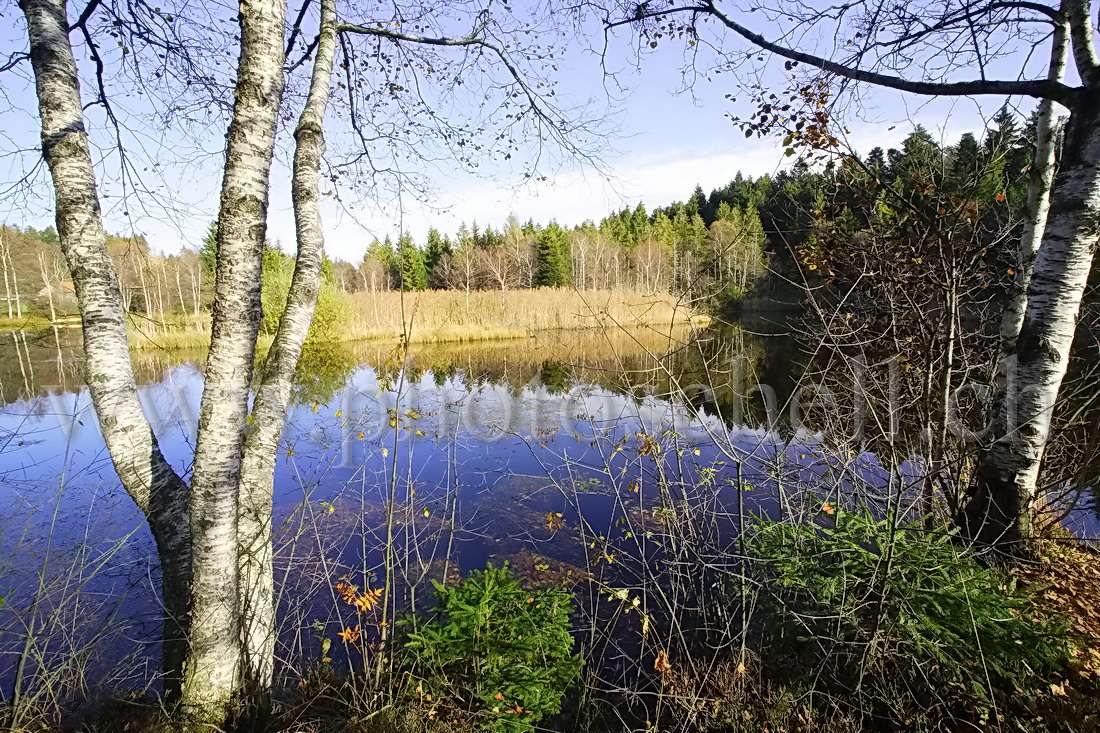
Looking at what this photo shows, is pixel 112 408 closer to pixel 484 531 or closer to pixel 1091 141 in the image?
pixel 484 531

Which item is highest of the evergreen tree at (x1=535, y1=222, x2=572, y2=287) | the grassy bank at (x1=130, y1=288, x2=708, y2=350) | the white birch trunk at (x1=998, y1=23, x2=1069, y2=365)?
the evergreen tree at (x1=535, y1=222, x2=572, y2=287)

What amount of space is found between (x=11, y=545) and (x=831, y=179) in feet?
26.0

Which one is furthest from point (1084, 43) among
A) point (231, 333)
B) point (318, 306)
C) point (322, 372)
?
point (318, 306)

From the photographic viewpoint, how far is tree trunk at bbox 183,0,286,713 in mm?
2127

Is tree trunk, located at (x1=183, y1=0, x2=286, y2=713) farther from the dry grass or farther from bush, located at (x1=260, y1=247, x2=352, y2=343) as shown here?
the dry grass

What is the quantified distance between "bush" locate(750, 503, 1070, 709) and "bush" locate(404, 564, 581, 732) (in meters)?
1.29

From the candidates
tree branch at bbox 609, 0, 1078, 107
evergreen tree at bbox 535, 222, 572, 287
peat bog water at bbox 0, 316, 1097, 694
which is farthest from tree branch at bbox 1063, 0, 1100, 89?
evergreen tree at bbox 535, 222, 572, 287

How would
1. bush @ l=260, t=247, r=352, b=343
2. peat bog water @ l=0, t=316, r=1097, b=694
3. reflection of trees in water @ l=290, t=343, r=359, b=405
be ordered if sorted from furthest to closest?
bush @ l=260, t=247, r=352, b=343 < reflection of trees in water @ l=290, t=343, r=359, b=405 < peat bog water @ l=0, t=316, r=1097, b=694

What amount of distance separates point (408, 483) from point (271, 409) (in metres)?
0.91

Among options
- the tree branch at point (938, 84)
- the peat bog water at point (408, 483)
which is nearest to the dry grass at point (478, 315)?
the peat bog water at point (408, 483)

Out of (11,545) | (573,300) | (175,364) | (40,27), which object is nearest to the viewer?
(40,27)

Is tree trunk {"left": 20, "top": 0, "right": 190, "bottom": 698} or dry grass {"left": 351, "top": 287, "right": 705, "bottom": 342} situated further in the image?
dry grass {"left": 351, "top": 287, "right": 705, "bottom": 342}

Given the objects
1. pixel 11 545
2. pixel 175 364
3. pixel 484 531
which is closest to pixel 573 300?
pixel 175 364

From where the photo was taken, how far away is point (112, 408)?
7.06 ft
